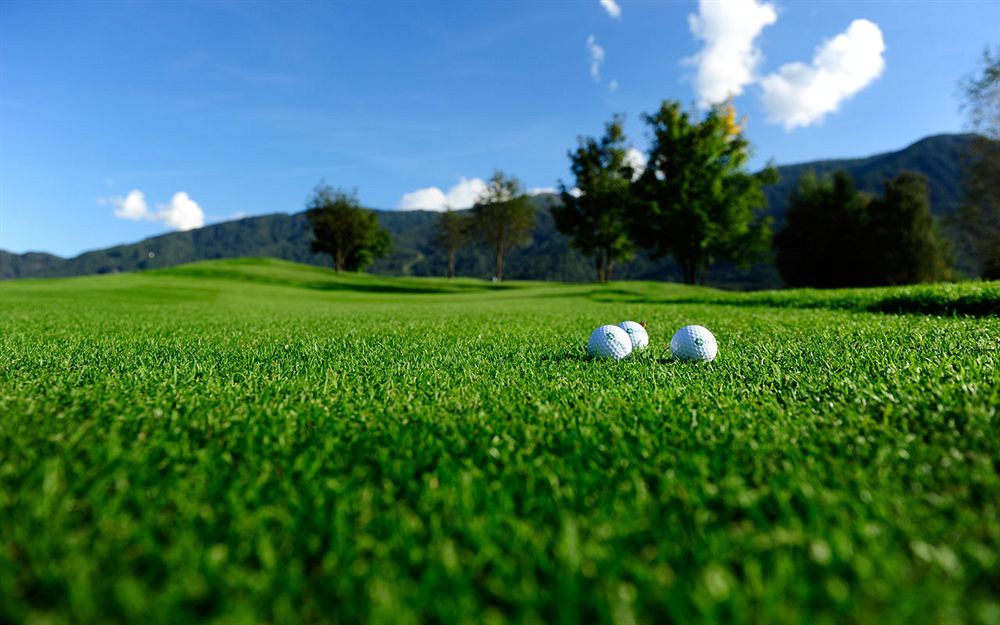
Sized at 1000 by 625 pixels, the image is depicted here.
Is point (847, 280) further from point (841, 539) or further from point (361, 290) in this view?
point (841, 539)

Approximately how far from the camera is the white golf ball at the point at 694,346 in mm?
4238

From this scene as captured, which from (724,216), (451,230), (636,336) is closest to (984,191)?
(724,216)

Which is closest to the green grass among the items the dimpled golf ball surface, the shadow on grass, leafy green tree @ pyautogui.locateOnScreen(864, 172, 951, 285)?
the dimpled golf ball surface

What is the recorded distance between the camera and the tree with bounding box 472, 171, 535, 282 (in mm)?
65250

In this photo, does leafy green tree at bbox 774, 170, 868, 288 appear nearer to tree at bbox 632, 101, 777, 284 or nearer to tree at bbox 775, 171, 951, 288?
tree at bbox 775, 171, 951, 288

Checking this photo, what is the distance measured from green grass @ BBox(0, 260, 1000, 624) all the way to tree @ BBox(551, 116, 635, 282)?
42536mm

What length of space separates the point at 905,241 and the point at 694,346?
5680cm

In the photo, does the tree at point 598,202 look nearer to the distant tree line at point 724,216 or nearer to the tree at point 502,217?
the distant tree line at point 724,216

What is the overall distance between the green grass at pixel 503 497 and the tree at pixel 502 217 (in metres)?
60.4

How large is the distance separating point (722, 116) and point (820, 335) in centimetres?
3773

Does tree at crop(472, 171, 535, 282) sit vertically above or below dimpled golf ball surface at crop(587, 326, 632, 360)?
above

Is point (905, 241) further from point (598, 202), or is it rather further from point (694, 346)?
point (694, 346)

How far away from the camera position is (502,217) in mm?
66125

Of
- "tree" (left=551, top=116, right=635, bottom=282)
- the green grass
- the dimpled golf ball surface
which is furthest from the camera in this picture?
"tree" (left=551, top=116, right=635, bottom=282)
